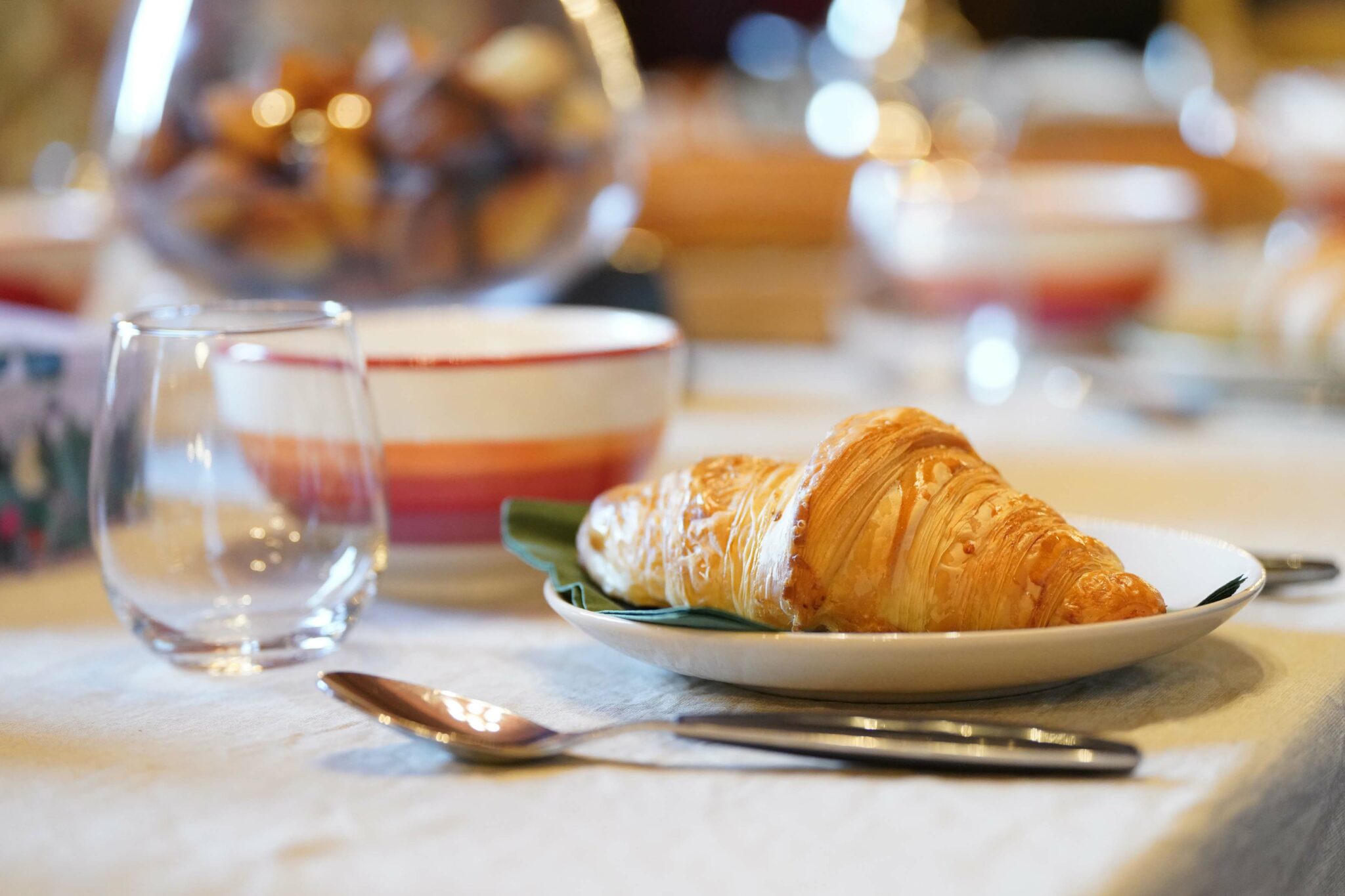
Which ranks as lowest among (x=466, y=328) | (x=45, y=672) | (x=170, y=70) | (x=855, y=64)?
(x=45, y=672)

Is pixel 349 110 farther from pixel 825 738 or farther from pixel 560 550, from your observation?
pixel 825 738

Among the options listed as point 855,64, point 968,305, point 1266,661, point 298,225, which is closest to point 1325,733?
point 1266,661

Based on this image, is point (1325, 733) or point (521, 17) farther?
point (521, 17)

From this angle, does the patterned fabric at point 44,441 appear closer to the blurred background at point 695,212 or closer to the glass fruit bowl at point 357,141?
the blurred background at point 695,212

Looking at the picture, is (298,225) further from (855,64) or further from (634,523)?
(855,64)

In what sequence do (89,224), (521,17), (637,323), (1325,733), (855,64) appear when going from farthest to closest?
(855,64), (89,224), (521,17), (637,323), (1325,733)

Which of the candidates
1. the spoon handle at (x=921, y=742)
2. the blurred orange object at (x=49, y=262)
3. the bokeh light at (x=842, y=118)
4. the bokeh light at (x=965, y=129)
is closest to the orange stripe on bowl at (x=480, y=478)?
the spoon handle at (x=921, y=742)
